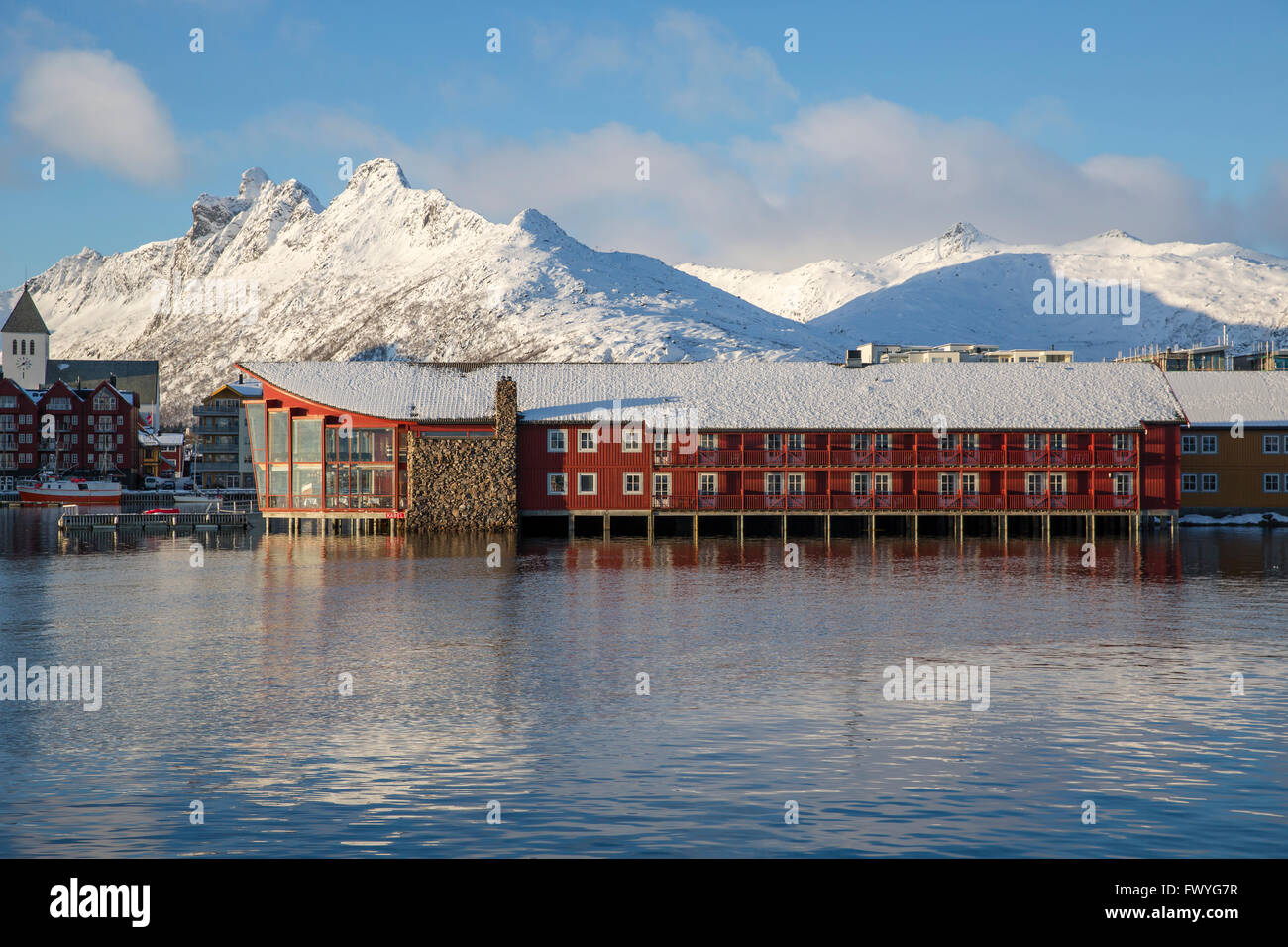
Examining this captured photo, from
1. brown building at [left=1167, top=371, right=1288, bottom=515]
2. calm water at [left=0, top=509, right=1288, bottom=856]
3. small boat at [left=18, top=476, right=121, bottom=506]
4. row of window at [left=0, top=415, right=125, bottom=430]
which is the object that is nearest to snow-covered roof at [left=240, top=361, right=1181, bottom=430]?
brown building at [left=1167, top=371, right=1288, bottom=515]

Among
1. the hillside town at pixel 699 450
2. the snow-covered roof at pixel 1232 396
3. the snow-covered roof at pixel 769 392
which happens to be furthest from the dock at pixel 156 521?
the snow-covered roof at pixel 1232 396

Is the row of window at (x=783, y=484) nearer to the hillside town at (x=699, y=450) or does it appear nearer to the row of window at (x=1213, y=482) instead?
the hillside town at (x=699, y=450)

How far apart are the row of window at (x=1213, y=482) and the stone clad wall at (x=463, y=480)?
48132 millimetres

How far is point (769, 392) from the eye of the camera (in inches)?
3187

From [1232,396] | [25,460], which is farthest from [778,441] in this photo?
[25,460]

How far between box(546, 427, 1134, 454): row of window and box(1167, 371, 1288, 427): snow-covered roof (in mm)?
17808

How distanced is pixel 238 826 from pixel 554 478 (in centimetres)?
6128

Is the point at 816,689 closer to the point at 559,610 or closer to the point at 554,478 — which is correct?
the point at 559,610

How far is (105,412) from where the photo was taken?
181 metres

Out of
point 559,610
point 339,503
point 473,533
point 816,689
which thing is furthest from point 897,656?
point 339,503

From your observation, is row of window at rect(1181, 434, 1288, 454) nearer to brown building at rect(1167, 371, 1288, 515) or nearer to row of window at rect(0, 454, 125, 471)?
brown building at rect(1167, 371, 1288, 515)

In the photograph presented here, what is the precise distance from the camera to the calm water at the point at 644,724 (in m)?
15.8

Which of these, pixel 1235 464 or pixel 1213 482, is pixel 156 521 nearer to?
pixel 1213 482

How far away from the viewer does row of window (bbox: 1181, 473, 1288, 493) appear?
87812mm
